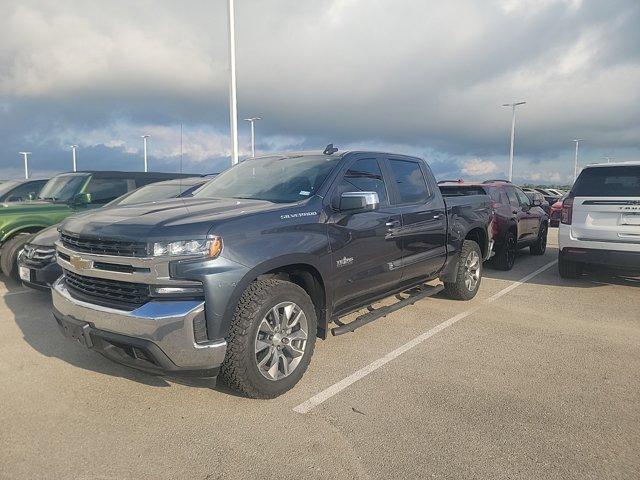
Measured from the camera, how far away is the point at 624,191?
637 cm

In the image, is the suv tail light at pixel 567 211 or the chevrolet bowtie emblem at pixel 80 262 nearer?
the chevrolet bowtie emblem at pixel 80 262

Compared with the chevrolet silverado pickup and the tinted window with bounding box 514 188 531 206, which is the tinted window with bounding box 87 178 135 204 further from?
the tinted window with bounding box 514 188 531 206

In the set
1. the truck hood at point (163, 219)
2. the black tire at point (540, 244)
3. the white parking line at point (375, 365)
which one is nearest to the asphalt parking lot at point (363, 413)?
the white parking line at point (375, 365)

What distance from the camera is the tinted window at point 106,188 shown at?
8484 mm

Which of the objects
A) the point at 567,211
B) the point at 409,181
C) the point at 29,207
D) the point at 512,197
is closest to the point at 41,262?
the point at 29,207

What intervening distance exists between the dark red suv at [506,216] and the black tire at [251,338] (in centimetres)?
536

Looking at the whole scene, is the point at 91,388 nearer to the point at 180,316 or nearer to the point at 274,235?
the point at 180,316

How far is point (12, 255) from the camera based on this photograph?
6.77 metres

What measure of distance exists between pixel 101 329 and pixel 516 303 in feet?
17.0

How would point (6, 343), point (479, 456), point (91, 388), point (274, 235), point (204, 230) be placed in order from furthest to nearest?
point (6, 343), point (91, 388), point (274, 235), point (204, 230), point (479, 456)

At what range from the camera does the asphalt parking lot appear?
2.62m

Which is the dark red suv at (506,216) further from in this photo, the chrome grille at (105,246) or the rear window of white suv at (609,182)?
the chrome grille at (105,246)

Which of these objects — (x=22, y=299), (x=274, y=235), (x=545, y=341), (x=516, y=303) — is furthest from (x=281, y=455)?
(x=22, y=299)

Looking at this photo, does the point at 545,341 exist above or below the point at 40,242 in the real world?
below
